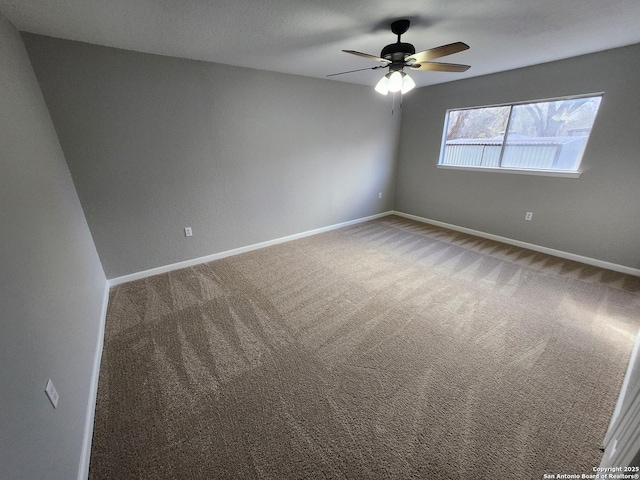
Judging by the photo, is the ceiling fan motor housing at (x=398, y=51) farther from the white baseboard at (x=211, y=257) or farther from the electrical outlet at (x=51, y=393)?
the electrical outlet at (x=51, y=393)

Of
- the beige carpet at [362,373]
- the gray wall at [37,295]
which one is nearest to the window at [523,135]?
the beige carpet at [362,373]

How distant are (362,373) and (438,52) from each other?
226 centimetres

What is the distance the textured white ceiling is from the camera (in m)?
1.64

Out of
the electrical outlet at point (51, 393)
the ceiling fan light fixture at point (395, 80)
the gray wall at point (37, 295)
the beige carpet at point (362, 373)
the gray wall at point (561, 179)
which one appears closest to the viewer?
the gray wall at point (37, 295)

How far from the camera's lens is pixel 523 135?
339 cm

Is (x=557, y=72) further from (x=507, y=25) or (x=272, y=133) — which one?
(x=272, y=133)

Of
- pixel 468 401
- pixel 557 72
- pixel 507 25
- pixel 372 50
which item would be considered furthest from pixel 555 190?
pixel 468 401

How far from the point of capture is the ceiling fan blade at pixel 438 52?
161 cm

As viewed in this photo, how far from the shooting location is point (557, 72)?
9.52ft

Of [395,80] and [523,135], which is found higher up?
[395,80]

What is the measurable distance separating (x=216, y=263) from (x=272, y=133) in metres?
1.84
